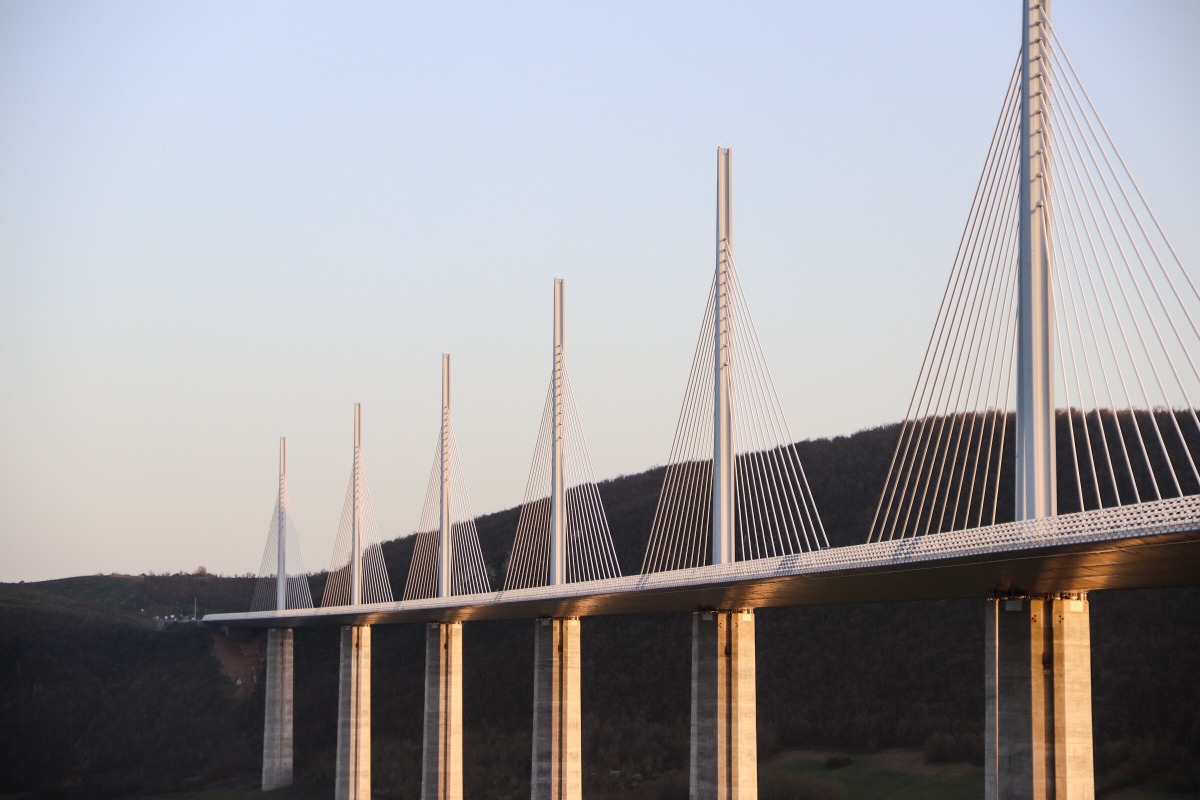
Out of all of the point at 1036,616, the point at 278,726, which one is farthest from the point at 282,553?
the point at 1036,616

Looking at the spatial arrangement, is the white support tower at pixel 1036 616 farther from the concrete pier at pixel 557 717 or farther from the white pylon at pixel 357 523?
the white pylon at pixel 357 523

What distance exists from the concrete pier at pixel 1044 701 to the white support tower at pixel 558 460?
56.4 ft

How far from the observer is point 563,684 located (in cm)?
4481

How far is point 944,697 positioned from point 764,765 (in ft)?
26.5

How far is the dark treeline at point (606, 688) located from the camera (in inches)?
2212

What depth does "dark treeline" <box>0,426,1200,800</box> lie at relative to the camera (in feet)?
184

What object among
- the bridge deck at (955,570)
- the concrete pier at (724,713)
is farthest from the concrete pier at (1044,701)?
the concrete pier at (724,713)

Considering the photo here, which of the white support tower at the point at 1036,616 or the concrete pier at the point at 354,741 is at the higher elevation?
the white support tower at the point at 1036,616

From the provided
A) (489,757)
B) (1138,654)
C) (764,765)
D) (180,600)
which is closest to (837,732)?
(764,765)

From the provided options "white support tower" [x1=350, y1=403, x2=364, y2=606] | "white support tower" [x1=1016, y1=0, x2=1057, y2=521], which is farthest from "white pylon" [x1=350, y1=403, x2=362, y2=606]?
"white support tower" [x1=1016, y1=0, x2=1057, y2=521]

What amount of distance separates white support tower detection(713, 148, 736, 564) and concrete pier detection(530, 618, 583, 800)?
12.9 metres

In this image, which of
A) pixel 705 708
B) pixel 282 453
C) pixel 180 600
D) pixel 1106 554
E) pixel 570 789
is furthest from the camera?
pixel 180 600

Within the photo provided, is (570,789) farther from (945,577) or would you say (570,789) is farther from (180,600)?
(180,600)

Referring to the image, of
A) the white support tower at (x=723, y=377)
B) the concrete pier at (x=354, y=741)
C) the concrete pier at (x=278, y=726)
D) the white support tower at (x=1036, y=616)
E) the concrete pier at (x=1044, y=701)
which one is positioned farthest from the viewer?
the concrete pier at (x=278, y=726)
